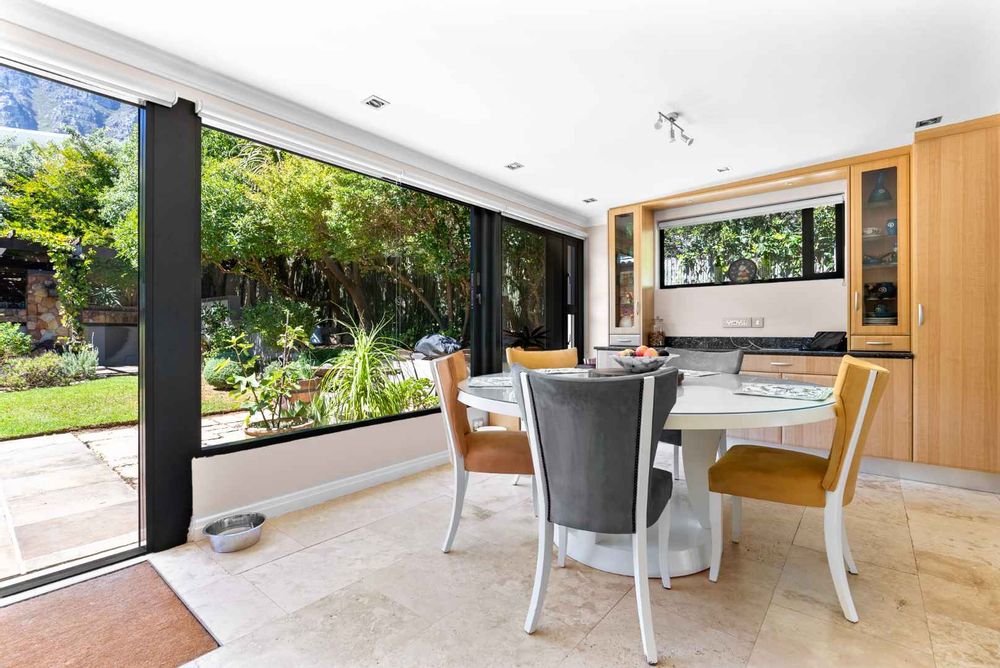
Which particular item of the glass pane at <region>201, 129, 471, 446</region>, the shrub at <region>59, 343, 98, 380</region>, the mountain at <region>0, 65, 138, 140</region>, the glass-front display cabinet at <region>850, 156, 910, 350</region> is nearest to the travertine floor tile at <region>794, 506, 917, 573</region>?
the glass-front display cabinet at <region>850, 156, 910, 350</region>

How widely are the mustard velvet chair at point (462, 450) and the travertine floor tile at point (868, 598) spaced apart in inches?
43.6

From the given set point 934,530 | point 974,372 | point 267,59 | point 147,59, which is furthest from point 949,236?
point 147,59

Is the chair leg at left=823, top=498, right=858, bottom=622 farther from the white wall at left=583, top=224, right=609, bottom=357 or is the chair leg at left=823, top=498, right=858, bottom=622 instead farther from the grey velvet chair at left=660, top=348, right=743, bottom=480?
the white wall at left=583, top=224, right=609, bottom=357

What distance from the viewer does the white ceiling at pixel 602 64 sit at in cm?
191

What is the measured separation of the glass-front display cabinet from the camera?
132 inches

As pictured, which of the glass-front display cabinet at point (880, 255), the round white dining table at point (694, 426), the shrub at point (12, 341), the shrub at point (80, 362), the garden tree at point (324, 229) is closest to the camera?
the round white dining table at point (694, 426)

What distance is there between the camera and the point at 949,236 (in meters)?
3.08

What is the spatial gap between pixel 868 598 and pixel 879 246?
2740 millimetres

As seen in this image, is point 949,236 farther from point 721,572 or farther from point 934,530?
point 721,572

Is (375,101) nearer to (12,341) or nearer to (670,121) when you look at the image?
(670,121)

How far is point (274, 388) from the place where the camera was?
2.85 m

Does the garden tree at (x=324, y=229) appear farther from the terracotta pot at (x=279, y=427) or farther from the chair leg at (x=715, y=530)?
the chair leg at (x=715, y=530)

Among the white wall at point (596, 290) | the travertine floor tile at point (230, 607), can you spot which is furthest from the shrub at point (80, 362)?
the white wall at point (596, 290)

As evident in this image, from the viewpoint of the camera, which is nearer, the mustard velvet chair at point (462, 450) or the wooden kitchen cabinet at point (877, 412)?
the mustard velvet chair at point (462, 450)
